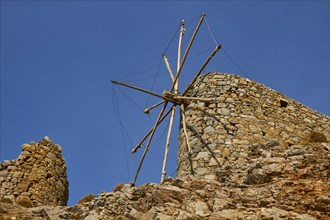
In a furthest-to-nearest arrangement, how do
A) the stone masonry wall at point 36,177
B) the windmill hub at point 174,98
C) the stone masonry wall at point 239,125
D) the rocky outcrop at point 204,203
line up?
1. the windmill hub at point 174,98
2. the stone masonry wall at point 239,125
3. the stone masonry wall at point 36,177
4. the rocky outcrop at point 204,203

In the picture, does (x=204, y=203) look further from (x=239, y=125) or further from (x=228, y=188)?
(x=239, y=125)

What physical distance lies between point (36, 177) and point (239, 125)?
697 cm

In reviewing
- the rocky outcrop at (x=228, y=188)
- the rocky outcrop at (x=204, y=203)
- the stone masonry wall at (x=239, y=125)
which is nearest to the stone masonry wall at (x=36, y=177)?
the rocky outcrop at (x=228, y=188)

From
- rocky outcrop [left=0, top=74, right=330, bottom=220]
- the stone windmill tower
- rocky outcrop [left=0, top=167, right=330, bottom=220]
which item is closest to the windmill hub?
the stone windmill tower

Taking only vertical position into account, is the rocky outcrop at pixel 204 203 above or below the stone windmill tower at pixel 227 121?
below

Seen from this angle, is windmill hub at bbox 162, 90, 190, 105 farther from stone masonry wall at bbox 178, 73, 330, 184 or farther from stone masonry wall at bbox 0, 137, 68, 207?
stone masonry wall at bbox 0, 137, 68, 207

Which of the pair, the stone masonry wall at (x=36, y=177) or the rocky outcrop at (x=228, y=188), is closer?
the rocky outcrop at (x=228, y=188)

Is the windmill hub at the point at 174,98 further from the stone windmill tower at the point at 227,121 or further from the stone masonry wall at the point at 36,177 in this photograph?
the stone masonry wall at the point at 36,177

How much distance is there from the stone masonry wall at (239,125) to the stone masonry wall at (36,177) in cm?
422

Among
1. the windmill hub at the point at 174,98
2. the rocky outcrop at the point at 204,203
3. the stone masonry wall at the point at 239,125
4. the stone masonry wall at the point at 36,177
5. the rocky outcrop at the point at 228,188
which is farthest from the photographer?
the windmill hub at the point at 174,98

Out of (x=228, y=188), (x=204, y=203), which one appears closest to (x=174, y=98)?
(x=228, y=188)

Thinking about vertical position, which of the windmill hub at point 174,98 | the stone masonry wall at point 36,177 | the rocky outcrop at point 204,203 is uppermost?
the windmill hub at point 174,98

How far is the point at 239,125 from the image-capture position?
20.2 meters

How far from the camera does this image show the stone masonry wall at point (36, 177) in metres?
19.0
